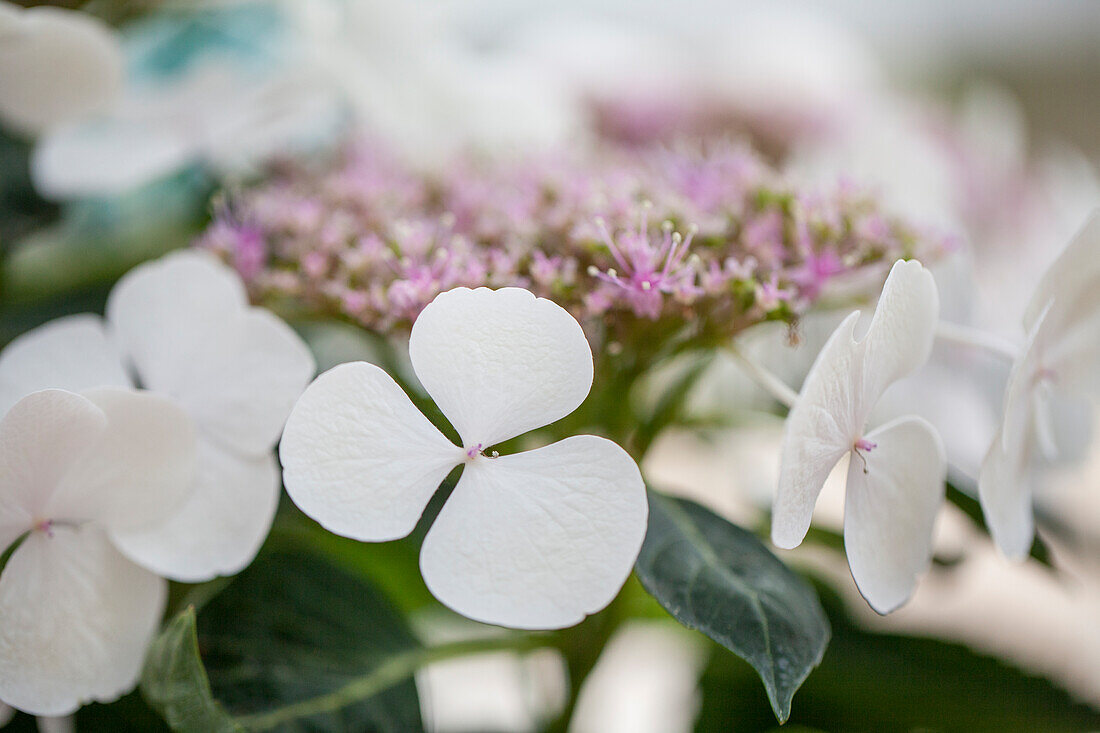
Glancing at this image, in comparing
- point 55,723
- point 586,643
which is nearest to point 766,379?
point 586,643

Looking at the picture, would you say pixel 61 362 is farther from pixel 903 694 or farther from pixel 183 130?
pixel 903 694

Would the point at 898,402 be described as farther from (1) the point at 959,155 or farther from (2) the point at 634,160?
(1) the point at 959,155

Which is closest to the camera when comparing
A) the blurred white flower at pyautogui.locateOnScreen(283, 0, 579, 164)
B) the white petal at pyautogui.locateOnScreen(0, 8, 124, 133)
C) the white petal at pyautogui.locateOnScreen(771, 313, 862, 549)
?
the white petal at pyautogui.locateOnScreen(771, 313, 862, 549)

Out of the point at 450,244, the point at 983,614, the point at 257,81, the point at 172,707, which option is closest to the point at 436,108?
the point at 257,81

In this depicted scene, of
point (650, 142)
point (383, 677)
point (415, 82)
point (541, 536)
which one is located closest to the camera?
point (541, 536)

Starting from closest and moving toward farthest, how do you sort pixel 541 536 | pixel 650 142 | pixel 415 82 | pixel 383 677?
pixel 541 536
pixel 383 677
pixel 415 82
pixel 650 142

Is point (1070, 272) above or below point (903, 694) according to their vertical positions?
above

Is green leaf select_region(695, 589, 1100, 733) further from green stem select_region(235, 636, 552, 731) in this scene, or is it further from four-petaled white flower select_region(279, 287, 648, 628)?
four-petaled white flower select_region(279, 287, 648, 628)

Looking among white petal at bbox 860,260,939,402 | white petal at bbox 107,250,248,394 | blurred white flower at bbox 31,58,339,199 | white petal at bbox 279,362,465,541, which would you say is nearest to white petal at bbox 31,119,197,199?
blurred white flower at bbox 31,58,339,199
